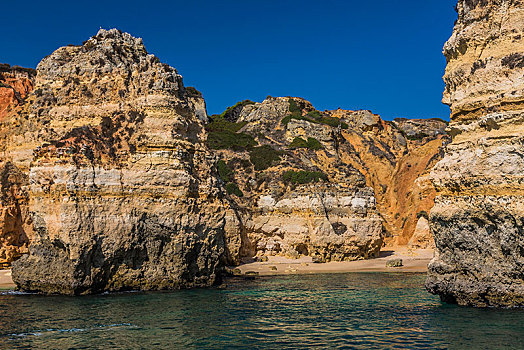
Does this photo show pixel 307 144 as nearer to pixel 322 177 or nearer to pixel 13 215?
pixel 322 177

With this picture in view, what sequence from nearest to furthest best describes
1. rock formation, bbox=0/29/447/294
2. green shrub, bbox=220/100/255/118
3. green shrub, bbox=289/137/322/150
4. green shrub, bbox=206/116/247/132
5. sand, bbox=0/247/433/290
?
rock formation, bbox=0/29/447/294, sand, bbox=0/247/433/290, green shrub, bbox=289/137/322/150, green shrub, bbox=206/116/247/132, green shrub, bbox=220/100/255/118

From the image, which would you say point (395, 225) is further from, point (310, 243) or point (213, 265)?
point (213, 265)

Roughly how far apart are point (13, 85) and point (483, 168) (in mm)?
Answer: 40949

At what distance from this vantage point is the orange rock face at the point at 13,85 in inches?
1485

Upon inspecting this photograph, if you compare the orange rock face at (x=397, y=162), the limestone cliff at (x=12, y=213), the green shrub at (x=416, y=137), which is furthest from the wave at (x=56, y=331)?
the green shrub at (x=416, y=137)

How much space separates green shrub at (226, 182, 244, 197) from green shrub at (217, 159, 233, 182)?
64.6 inches

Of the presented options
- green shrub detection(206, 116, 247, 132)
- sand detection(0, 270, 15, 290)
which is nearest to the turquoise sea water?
sand detection(0, 270, 15, 290)

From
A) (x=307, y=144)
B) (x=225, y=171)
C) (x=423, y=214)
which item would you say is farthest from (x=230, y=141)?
(x=423, y=214)

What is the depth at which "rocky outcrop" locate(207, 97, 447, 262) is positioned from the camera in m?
39.6

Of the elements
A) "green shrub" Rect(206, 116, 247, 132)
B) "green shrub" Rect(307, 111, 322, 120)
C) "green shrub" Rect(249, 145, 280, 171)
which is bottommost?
"green shrub" Rect(249, 145, 280, 171)

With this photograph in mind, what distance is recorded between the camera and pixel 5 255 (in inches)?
1267

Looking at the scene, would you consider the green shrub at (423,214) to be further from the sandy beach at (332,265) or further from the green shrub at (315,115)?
the green shrub at (315,115)

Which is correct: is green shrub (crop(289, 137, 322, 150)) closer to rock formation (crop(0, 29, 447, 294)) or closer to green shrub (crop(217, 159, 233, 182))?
green shrub (crop(217, 159, 233, 182))

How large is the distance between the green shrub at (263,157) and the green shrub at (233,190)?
3686 millimetres
